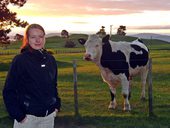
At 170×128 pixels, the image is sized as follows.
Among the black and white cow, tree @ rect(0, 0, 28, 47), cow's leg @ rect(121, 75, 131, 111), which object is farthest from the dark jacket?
tree @ rect(0, 0, 28, 47)

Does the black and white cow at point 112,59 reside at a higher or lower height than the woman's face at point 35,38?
lower

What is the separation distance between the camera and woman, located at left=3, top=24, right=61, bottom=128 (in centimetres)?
571

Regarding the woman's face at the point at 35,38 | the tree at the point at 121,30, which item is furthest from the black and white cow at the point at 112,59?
the tree at the point at 121,30

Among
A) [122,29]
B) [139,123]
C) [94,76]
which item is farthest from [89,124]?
[122,29]

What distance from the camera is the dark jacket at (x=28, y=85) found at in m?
5.71

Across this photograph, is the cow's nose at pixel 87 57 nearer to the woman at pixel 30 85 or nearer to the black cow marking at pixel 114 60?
the black cow marking at pixel 114 60

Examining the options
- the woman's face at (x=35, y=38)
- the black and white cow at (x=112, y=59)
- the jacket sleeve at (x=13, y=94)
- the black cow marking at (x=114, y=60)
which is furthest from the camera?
the black cow marking at (x=114, y=60)

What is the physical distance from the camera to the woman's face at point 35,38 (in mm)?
5789

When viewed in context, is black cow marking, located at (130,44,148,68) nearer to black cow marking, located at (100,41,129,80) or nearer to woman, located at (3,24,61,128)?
black cow marking, located at (100,41,129,80)

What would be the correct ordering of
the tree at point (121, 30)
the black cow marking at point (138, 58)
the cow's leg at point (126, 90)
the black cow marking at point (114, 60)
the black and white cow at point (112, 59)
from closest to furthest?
the black and white cow at point (112, 59) < the cow's leg at point (126, 90) < the black cow marking at point (114, 60) < the black cow marking at point (138, 58) < the tree at point (121, 30)

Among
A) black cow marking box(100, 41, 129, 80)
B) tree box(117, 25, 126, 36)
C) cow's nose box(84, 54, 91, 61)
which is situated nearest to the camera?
cow's nose box(84, 54, 91, 61)

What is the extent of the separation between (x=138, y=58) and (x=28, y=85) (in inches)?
420

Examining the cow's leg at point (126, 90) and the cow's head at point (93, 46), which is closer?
the cow's head at point (93, 46)

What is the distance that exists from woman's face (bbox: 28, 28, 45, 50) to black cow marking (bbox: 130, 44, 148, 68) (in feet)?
32.1
